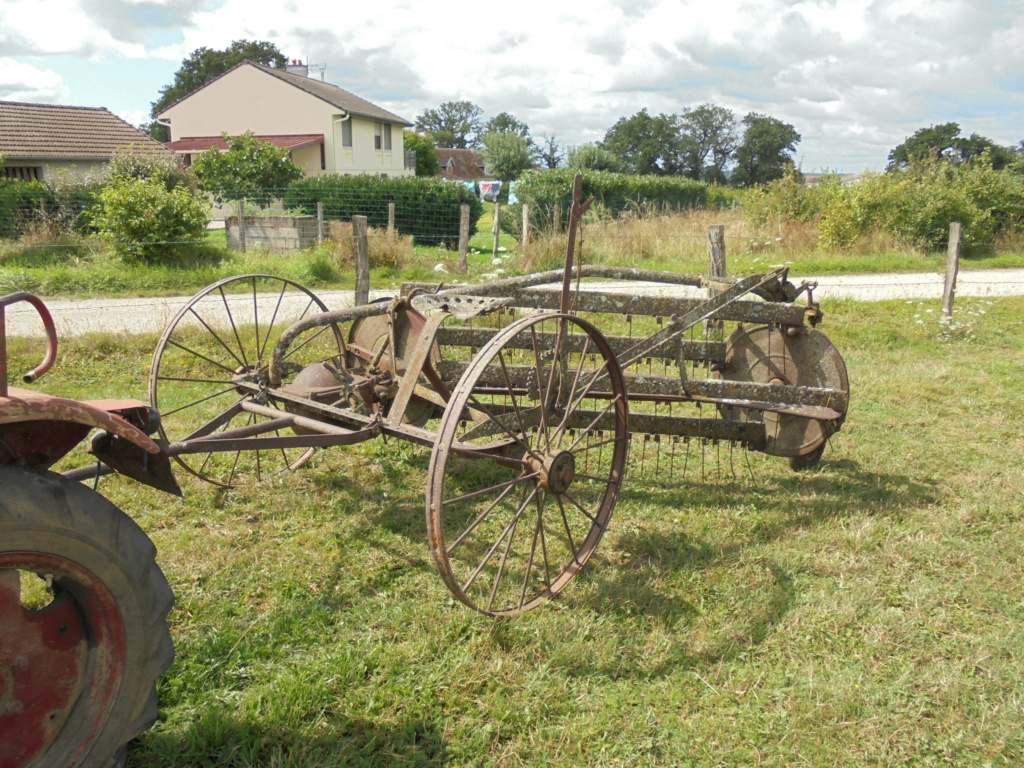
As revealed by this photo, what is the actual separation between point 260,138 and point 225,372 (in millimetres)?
26082

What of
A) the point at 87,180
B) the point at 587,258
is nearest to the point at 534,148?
the point at 87,180

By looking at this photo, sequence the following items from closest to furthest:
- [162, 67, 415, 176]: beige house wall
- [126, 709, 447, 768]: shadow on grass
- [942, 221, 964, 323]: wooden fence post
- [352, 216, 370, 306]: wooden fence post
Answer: [126, 709, 447, 768]: shadow on grass, [352, 216, 370, 306]: wooden fence post, [942, 221, 964, 323]: wooden fence post, [162, 67, 415, 176]: beige house wall

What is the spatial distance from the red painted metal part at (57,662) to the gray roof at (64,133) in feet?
74.3

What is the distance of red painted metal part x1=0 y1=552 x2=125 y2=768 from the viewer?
Answer: 1767mm

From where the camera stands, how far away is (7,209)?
13.5 metres

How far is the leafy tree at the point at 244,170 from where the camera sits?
66.8ft

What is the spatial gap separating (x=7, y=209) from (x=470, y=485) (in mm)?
13269

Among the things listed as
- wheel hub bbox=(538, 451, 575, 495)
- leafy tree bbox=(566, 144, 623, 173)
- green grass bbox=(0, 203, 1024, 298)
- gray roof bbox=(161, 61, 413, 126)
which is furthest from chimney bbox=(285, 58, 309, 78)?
wheel hub bbox=(538, 451, 575, 495)

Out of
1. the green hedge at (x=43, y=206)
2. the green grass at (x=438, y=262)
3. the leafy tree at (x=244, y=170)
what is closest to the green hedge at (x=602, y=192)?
the green grass at (x=438, y=262)

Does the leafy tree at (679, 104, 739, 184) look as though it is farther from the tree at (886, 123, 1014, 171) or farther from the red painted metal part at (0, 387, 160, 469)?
the red painted metal part at (0, 387, 160, 469)

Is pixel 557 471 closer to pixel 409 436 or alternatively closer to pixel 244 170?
pixel 409 436

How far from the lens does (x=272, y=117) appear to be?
30641mm

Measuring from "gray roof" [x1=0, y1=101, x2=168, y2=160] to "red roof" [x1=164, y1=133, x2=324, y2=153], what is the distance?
2.95 metres

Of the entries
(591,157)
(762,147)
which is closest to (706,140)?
(762,147)
